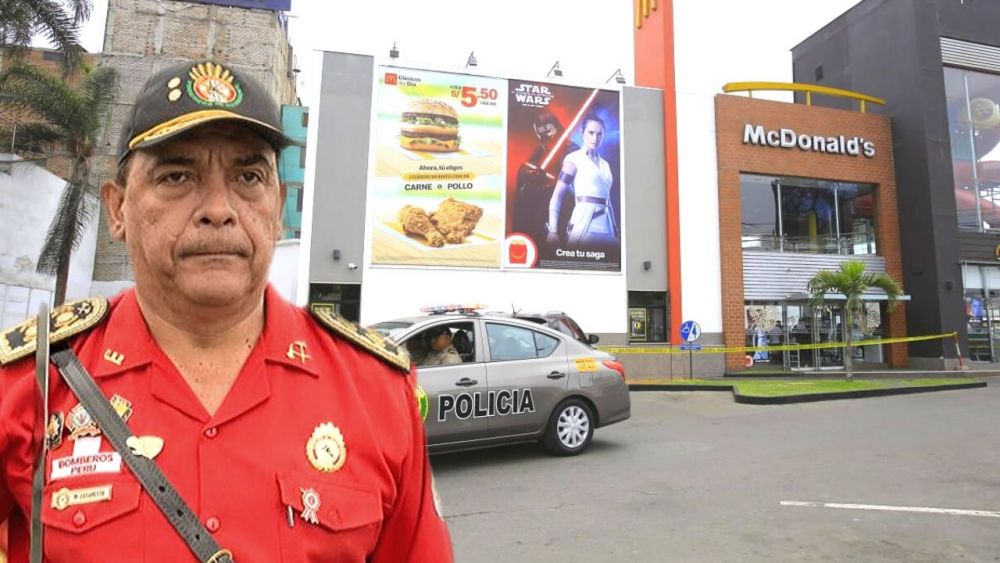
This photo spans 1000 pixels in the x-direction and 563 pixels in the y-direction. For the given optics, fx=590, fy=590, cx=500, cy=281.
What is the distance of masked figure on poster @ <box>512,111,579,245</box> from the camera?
55.3 ft

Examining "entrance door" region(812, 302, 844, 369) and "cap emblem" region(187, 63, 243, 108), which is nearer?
"cap emblem" region(187, 63, 243, 108)

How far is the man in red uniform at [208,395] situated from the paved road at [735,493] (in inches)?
121

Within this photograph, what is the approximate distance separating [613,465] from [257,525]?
6.10 m

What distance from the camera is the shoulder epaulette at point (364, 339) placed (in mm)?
1454

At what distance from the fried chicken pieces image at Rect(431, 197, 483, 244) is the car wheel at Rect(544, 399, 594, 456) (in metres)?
9.72

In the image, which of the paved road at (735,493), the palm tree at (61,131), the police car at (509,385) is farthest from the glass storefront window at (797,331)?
the palm tree at (61,131)

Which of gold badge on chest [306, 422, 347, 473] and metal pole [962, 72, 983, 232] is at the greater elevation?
metal pole [962, 72, 983, 232]

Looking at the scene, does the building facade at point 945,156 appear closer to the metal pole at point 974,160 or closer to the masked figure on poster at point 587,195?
the metal pole at point 974,160

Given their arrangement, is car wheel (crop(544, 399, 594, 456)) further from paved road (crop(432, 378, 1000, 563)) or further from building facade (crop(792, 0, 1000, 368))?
building facade (crop(792, 0, 1000, 368))

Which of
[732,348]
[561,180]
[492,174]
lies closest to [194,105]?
[492,174]

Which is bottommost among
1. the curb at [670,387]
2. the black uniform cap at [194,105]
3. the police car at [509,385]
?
the curb at [670,387]

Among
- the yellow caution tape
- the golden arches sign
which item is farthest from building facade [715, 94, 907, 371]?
the golden arches sign

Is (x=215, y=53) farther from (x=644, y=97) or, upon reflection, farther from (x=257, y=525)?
(x=257, y=525)

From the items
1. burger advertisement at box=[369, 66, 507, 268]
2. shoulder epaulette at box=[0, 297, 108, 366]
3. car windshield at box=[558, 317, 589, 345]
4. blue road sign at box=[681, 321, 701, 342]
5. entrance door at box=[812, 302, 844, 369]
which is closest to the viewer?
shoulder epaulette at box=[0, 297, 108, 366]
